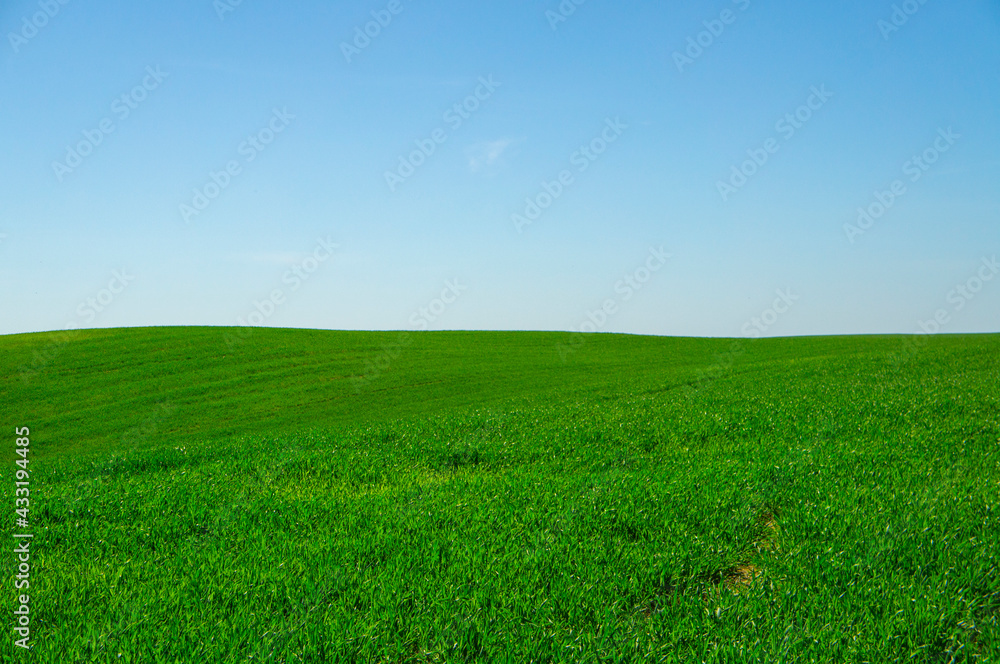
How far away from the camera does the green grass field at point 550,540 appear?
18.2 feet

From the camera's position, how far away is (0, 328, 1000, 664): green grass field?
5.55 metres

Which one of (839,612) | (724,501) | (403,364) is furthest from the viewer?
(403,364)

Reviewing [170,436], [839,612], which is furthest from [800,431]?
[170,436]

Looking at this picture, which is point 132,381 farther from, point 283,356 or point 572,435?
point 572,435

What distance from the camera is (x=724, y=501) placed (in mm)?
8555

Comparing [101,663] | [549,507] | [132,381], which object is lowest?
[101,663]

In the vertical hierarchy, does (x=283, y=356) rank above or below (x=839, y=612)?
above

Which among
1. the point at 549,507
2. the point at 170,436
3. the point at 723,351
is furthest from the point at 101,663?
the point at 723,351

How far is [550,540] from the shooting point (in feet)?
24.3

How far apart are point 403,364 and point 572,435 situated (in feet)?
Answer: 95.6

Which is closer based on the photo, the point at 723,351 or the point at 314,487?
the point at 314,487

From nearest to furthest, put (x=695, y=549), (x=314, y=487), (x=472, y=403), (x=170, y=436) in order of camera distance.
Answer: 1. (x=695, y=549)
2. (x=314, y=487)
3. (x=170, y=436)
4. (x=472, y=403)

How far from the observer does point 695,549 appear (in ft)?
23.6

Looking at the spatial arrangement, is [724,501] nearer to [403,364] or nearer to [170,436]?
[170,436]
